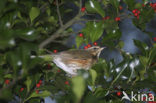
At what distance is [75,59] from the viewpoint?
23.2 inches

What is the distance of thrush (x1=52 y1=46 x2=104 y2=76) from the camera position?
561mm

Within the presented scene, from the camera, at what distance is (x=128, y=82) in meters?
0.54

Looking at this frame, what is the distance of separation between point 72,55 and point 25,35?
256 millimetres

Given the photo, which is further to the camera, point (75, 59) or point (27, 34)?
point (75, 59)

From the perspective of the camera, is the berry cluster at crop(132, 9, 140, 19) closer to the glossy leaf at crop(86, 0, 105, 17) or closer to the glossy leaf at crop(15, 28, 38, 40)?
the glossy leaf at crop(86, 0, 105, 17)

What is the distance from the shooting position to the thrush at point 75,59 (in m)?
0.56

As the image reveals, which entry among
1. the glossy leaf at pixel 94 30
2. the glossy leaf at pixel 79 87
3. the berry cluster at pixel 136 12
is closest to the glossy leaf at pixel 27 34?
the glossy leaf at pixel 79 87

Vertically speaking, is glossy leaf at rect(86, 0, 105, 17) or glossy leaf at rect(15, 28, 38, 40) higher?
glossy leaf at rect(15, 28, 38, 40)

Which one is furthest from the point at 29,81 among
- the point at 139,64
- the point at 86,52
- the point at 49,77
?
the point at 139,64

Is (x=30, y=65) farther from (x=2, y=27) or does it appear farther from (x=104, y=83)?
(x=104, y=83)

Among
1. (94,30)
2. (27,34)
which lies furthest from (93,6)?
(27,34)

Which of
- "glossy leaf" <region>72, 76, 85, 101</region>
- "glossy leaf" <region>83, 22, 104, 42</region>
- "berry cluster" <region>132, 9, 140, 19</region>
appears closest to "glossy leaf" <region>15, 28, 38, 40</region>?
"glossy leaf" <region>72, 76, 85, 101</region>

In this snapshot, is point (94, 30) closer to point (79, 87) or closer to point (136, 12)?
point (136, 12)

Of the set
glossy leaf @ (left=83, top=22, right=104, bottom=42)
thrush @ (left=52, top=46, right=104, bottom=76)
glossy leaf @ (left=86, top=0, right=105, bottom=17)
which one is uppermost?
glossy leaf @ (left=86, top=0, right=105, bottom=17)
